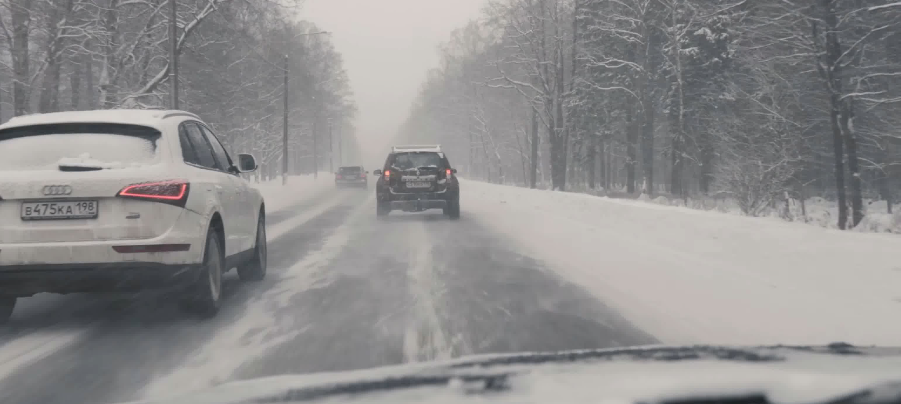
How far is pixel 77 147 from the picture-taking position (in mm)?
4953

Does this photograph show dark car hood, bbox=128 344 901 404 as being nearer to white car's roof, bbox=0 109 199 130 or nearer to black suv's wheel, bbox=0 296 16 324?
white car's roof, bbox=0 109 199 130

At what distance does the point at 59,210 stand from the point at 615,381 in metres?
4.25

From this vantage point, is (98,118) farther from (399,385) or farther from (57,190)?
(399,385)

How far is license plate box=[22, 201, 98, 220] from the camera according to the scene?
4688mm

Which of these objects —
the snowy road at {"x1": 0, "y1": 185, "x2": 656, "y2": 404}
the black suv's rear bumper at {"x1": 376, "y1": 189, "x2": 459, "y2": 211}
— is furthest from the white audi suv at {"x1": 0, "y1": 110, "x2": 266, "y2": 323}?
the black suv's rear bumper at {"x1": 376, "y1": 189, "x2": 459, "y2": 211}

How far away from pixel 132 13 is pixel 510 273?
70.8ft

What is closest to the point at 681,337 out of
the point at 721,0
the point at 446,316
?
the point at 446,316

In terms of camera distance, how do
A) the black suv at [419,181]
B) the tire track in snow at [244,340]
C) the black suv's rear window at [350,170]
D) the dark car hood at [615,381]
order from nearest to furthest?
the dark car hood at [615,381] → the tire track in snow at [244,340] → the black suv at [419,181] → the black suv's rear window at [350,170]

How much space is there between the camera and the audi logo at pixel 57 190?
4.69 m

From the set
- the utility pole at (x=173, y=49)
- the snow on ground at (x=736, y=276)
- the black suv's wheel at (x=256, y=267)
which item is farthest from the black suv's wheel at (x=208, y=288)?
the utility pole at (x=173, y=49)

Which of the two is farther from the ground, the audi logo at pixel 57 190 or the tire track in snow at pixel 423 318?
the audi logo at pixel 57 190

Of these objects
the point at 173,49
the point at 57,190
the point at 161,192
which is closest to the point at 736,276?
the point at 161,192

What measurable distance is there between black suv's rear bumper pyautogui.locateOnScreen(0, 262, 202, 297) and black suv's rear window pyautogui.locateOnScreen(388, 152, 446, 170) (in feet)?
37.3

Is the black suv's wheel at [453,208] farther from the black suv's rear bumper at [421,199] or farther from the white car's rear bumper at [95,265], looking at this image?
the white car's rear bumper at [95,265]
